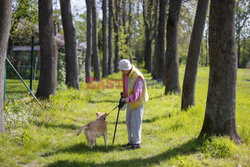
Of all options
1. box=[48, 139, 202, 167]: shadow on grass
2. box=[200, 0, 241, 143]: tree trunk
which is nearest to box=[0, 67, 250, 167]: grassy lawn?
box=[48, 139, 202, 167]: shadow on grass

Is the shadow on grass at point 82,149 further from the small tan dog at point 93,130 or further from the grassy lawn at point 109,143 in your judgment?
the small tan dog at point 93,130

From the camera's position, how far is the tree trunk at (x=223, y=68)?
16.6 feet

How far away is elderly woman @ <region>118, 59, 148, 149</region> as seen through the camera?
5137 millimetres

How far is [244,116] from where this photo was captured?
735 cm

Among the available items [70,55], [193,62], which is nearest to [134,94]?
[193,62]

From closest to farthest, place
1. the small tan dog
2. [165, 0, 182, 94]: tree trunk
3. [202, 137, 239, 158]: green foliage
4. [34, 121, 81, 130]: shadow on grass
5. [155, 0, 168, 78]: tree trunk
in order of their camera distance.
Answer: [202, 137, 239, 158]: green foliage, the small tan dog, [34, 121, 81, 130]: shadow on grass, [165, 0, 182, 94]: tree trunk, [155, 0, 168, 78]: tree trunk

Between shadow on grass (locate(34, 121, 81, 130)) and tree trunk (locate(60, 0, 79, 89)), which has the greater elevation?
tree trunk (locate(60, 0, 79, 89))

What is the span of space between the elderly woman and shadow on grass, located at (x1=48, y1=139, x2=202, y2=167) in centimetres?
67

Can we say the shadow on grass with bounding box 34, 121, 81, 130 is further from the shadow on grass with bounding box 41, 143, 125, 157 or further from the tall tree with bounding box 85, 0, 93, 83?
the tall tree with bounding box 85, 0, 93, 83

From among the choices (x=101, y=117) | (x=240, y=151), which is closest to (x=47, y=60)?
(x=101, y=117)

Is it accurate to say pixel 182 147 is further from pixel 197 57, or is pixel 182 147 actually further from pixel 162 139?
pixel 197 57

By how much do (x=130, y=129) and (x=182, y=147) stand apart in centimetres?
125

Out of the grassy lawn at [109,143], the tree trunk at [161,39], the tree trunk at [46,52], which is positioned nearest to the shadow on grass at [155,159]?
the grassy lawn at [109,143]

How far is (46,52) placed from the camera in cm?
882
